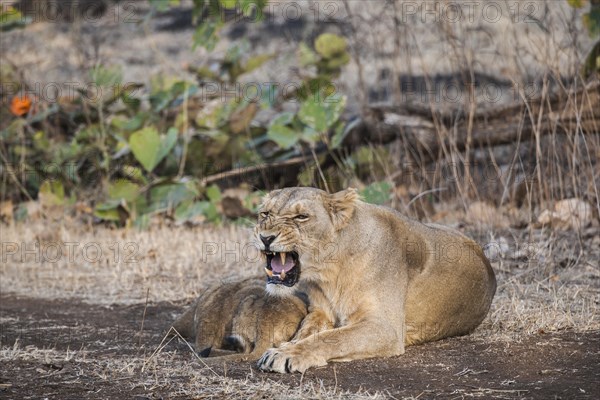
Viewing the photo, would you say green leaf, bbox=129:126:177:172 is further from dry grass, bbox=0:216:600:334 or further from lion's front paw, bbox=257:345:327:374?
lion's front paw, bbox=257:345:327:374

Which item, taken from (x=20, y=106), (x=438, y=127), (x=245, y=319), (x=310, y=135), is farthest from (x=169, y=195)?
(x=245, y=319)

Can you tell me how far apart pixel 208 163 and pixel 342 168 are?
157 cm

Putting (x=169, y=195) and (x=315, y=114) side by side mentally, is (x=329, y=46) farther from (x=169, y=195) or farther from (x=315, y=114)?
(x=169, y=195)

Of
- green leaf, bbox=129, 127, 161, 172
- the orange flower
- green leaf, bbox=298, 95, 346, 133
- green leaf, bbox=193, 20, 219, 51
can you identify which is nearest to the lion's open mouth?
green leaf, bbox=298, 95, 346, 133

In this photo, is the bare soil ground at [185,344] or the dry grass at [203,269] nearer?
the bare soil ground at [185,344]

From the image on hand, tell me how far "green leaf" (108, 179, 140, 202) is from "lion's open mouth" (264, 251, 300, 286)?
4890mm

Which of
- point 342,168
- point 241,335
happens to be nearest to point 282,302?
point 241,335

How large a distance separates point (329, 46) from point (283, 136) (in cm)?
131

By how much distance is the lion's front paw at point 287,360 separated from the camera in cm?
461

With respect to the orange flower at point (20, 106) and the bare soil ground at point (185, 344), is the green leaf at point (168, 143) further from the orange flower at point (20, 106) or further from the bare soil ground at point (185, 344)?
the orange flower at point (20, 106)

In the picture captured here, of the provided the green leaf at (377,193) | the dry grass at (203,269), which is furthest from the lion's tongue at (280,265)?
the green leaf at (377,193)

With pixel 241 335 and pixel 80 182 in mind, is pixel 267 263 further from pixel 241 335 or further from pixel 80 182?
pixel 80 182

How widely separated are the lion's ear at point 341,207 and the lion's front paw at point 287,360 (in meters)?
0.74

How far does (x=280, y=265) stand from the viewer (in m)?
5.01
